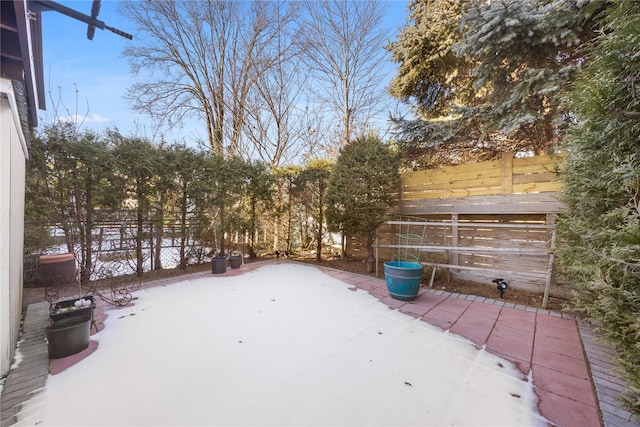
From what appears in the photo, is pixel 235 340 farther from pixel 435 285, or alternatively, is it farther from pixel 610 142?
pixel 435 285

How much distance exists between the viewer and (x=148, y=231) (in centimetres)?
491

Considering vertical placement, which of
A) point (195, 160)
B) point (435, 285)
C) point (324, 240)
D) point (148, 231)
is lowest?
point (435, 285)

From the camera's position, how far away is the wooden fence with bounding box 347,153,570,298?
13.1 feet

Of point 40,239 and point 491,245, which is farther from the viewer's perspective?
point 491,245

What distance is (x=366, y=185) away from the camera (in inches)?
205

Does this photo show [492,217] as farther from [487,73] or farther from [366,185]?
[487,73]

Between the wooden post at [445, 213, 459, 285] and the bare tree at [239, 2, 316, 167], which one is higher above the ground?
the bare tree at [239, 2, 316, 167]

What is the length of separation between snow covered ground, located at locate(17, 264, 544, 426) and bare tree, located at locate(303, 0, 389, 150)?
7343mm

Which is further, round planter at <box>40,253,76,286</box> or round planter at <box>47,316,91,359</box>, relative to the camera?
round planter at <box>40,253,76,286</box>

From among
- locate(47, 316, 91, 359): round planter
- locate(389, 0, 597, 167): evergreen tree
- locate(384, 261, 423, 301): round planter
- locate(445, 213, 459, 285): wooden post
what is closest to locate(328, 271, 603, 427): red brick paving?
locate(384, 261, 423, 301): round planter

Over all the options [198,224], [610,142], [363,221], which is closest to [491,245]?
[363,221]

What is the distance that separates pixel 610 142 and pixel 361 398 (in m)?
2.51

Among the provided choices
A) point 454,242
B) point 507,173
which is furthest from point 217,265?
point 507,173

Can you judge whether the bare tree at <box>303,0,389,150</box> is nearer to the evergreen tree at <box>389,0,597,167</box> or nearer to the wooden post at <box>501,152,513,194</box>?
the evergreen tree at <box>389,0,597,167</box>
